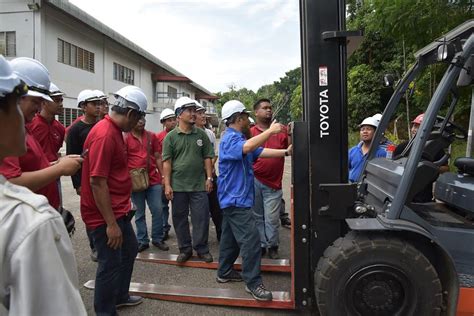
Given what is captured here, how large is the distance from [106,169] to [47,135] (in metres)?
1.38

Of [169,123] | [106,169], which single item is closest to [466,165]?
[106,169]

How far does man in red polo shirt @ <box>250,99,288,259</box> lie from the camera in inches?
185

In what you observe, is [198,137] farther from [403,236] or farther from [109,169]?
[403,236]

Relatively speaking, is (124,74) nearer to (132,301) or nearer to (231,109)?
(231,109)

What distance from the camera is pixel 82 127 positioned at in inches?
178

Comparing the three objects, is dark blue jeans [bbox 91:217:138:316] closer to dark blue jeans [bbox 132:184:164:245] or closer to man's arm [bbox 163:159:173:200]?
man's arm [bbox 163:159:173:200]

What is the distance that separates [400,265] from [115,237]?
2.09 meters

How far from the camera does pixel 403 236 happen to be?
2.67m

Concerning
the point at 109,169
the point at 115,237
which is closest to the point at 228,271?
the point at 115,237

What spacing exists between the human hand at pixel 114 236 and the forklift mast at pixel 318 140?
139 cm

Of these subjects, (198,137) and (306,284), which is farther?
(198,137)

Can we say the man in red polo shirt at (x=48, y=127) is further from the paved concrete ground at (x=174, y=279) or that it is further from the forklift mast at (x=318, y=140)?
the forklift mast at (x=318, y=140)

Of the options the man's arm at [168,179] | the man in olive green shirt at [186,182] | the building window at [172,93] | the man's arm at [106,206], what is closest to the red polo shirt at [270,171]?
the man in olive green shirt at [186,182]

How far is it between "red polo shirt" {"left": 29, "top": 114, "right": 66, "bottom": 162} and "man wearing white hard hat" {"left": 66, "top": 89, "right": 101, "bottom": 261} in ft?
1.14
